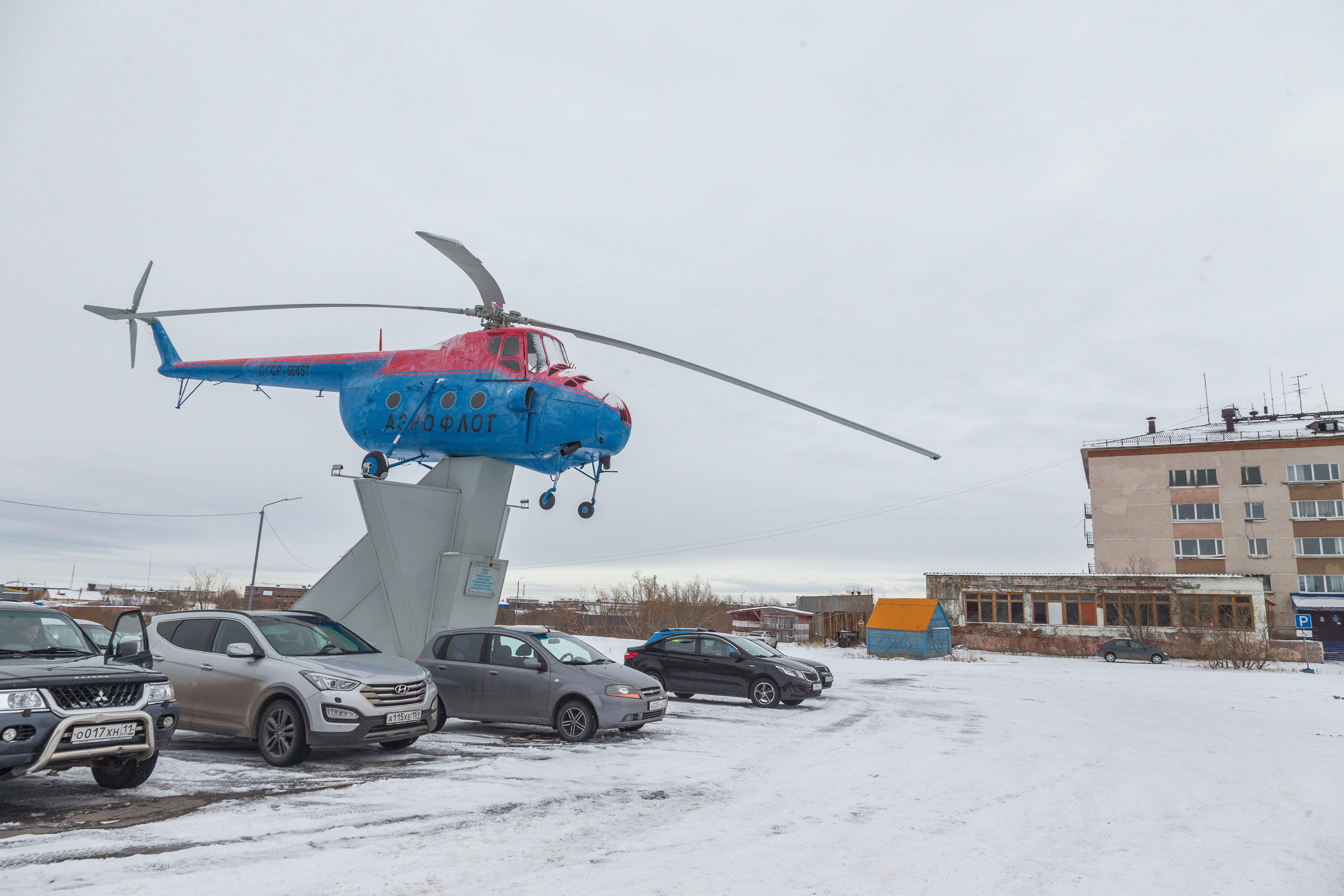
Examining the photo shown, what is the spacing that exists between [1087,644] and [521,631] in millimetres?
36575

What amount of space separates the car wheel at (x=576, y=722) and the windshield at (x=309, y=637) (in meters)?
2.53

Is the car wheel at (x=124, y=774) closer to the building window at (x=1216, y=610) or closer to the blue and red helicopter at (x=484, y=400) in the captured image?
the blue and red helicopter at (x=484, y=400)

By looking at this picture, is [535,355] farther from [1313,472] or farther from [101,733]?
[1313,472]

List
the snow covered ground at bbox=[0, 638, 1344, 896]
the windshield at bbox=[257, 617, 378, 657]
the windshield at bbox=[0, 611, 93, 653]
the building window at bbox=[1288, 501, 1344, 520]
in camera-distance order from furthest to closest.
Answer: the building window at bbox=[1288, 501, 1344, 520] → the windshield at bbox=[257, 617, 378, 657] → the windshield at bbox=[0, 611, 93, 653] → the snow covered ground at bbox=[0, 638, 1344, 896]

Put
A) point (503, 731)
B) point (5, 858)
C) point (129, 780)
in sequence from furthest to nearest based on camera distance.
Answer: point (503, 731)
point (129, 780)
point (5, 858)

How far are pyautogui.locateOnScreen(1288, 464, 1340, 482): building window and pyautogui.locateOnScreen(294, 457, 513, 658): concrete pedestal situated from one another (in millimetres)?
53440

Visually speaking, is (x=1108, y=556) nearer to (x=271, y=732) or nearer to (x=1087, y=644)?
(x=1087, y=644)

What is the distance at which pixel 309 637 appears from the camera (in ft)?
31.9

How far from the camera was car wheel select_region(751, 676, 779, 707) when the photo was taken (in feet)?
51.3

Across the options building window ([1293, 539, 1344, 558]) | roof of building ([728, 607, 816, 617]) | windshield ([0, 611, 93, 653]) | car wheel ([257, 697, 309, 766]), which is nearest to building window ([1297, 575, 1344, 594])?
building window ([1293, 539, 1344, 558])

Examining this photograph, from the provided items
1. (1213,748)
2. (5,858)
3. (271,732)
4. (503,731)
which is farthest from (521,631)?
(1213,748)

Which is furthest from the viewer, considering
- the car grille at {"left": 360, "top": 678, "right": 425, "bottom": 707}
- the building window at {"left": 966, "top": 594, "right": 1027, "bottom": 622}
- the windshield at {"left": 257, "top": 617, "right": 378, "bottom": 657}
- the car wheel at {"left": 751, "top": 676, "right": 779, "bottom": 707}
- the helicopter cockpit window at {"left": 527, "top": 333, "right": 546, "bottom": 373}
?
the building window at {"left": 966, "top": 594, "right": 1027, "bottom": 622}

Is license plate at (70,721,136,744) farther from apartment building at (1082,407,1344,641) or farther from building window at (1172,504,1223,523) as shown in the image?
building window at (1172,504,1223,523)

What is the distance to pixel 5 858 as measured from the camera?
529 centimetres
